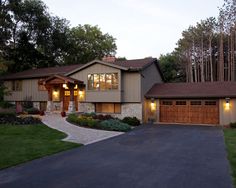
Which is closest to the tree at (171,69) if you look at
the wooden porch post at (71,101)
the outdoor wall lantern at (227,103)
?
the wooden porch post at (71,101)

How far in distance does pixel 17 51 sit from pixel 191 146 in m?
35.6

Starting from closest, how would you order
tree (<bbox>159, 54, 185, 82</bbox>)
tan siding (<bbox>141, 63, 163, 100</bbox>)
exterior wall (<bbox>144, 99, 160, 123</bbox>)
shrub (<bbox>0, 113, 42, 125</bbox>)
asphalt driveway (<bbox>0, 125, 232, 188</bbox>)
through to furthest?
asphalt driveway (<bbox>0, 125, 232, 188</bbox>) < shrub (<bbox>0, 113, 42, 125</bbox>) < exterior wall (<bbox>144, 99, 160, 123</bbox>) < tan siding (<bbox>141, 63, 163, 100</bbox>) < tree (<bbox>159, 54, 185, 82</bbox>)

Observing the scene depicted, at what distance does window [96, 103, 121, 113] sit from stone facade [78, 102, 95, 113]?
505 millimetres

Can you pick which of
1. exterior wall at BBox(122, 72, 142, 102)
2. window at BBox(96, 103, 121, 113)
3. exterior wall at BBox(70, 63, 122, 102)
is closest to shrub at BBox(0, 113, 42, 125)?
exterior wall at BBox(70, 63, 122, 102)

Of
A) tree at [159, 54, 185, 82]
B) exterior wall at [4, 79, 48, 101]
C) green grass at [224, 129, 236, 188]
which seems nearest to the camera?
green grass at [224, 129, 236, 188]

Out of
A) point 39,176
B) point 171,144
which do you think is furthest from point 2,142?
point 171,144

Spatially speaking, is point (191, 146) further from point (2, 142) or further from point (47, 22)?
point (47, 22)

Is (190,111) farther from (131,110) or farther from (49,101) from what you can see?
(49,101)

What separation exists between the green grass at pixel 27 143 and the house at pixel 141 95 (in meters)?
7.58

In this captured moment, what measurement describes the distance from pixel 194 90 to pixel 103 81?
8.54m

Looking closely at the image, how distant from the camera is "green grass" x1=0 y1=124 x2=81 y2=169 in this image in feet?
30.9

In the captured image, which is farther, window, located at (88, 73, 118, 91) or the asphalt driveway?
window, located at (88, 73, 118, 91)

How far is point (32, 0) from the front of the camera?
1565 inches

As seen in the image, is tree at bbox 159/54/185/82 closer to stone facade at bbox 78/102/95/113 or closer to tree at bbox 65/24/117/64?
tree at bbox 65/24/117/64
